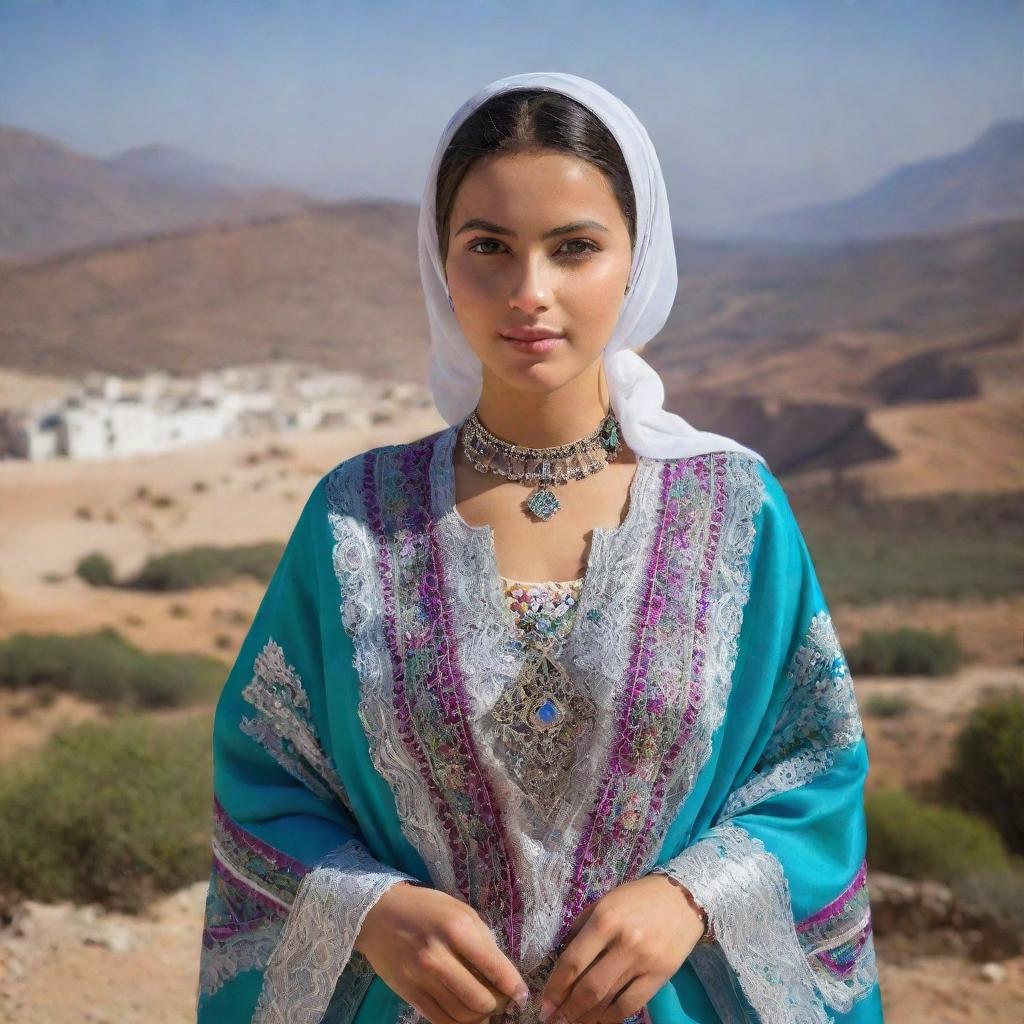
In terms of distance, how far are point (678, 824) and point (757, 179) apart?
2088cm

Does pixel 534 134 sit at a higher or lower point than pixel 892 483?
higher

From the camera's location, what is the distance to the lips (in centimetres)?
146

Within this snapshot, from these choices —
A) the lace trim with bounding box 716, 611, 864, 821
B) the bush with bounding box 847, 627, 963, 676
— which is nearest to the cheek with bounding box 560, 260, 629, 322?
the lace trim with bounding box 716, 611, 864, 821

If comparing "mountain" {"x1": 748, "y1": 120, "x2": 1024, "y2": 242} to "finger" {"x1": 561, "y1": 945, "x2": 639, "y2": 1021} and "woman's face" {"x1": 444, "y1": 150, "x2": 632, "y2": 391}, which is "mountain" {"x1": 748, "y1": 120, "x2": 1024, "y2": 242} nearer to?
"woman's face" {"x1": 444, "y1": 150, "x2": 632, "y2": 391}

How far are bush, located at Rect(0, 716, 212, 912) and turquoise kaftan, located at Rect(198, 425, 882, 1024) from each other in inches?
138

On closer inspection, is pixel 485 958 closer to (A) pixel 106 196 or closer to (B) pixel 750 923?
(B) pixel 750 923

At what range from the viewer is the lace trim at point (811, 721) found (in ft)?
5.11

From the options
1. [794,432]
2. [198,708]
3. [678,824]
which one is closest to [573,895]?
[678,824]

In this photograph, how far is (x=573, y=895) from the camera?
1.48 metres

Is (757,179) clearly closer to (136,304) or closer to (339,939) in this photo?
(136,304)

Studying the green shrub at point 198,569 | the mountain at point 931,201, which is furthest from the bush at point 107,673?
the mountain at point 931,201

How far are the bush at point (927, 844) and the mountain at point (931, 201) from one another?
1595cm

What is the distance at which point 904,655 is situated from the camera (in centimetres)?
1144

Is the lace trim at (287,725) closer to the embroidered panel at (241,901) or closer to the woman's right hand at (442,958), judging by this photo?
the embroidered panel at (241,901)
